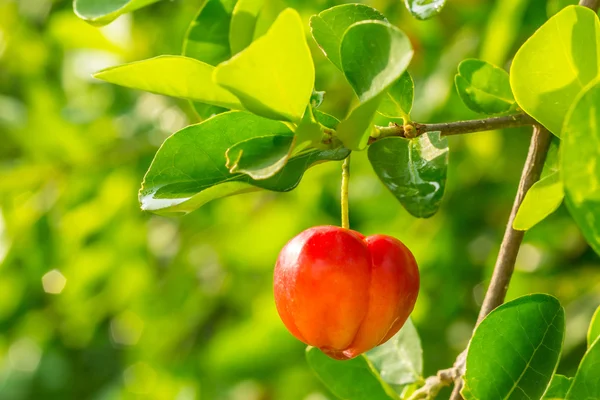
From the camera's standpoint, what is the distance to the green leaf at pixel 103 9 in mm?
888

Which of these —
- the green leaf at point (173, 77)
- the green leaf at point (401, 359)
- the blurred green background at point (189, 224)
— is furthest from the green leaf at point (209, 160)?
the blurred green background at point (189, 224)

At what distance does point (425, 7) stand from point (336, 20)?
8cm

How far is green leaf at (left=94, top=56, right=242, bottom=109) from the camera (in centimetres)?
72

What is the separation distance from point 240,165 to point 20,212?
151 cm

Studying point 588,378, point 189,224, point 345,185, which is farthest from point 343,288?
point 189,224

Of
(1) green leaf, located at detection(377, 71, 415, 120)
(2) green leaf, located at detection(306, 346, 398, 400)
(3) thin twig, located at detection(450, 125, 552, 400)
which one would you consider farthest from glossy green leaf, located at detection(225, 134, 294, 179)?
(2) green leaf, located at detection(306, 346, 398, 400)

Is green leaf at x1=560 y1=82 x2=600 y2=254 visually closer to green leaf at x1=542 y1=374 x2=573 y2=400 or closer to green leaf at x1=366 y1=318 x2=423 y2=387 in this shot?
green leaf at x1=542 y1=374 x2=573 y2=400

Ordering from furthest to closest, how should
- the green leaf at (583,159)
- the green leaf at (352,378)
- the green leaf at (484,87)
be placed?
the green leaf at (352,378)
the green leaf at (484,87)
the green leaf at (583,159)

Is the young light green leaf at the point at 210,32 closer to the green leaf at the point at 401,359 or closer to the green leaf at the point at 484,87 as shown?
the green leaf at the point at 484,87

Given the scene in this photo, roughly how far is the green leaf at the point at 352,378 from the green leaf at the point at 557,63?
1.38 feet

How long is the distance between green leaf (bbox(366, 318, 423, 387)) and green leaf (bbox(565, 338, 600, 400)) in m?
0.37

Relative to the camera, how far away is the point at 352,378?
3.45 ft

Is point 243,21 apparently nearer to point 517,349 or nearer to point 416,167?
point 416,167

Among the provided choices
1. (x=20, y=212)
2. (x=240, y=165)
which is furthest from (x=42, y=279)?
(x=240, y=165)
